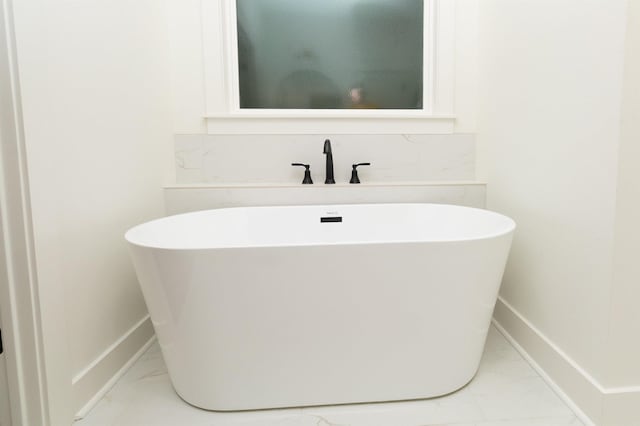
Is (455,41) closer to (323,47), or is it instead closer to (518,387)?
(323,47)

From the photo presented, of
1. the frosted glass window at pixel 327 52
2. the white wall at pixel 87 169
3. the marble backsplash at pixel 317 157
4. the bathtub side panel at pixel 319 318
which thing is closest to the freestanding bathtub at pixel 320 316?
the bathtub side panel at pixel 319 318

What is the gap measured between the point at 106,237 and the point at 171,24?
124 centimetres

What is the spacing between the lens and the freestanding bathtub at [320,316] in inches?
41.9

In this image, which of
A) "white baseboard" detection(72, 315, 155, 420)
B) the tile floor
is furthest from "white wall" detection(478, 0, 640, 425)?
"white baseboard" detection(72, 315, 155, 420)

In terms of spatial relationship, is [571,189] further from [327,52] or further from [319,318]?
[327,52]

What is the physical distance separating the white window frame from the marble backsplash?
0.06 m

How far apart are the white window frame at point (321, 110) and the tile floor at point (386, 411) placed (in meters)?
1.32

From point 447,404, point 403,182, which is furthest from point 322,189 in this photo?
point 447,404

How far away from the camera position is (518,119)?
1561 millimetres

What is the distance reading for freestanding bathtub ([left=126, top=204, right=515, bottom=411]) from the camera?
107cm

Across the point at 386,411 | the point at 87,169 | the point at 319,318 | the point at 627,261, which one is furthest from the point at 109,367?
the point at 627,261

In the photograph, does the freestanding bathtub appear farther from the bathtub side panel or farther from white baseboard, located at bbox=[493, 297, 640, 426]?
white baseboard, located at bbox=[493, 297, 640, 426]

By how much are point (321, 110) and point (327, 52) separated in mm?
331

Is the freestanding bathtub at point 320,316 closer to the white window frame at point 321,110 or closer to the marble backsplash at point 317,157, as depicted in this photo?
the marble backsplash at point 317,157
